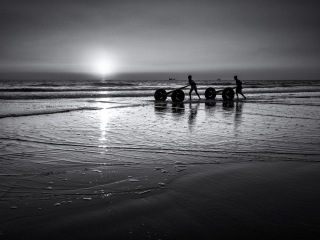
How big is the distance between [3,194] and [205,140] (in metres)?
4.46

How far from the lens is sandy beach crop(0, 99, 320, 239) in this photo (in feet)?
8.79

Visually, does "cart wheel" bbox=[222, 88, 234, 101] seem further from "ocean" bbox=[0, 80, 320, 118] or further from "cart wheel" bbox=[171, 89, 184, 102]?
"cart wheel" bbox=[171, 89, 184, 102]

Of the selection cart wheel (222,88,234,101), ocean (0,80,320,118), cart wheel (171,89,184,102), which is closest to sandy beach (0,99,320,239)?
ocean (0,80,320,118)

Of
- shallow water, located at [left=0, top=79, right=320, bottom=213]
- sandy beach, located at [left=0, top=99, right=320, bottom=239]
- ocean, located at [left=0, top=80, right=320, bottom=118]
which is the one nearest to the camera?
sandy beach, located at [left=0, top=99, right=320, bottom=239]

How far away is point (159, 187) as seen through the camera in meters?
3.73

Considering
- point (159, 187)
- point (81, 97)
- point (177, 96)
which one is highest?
point (177, 96)

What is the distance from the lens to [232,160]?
5.03m

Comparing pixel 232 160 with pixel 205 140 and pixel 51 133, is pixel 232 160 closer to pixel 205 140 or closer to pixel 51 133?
pixel 205 140

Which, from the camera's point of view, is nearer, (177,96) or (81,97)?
(177,96)

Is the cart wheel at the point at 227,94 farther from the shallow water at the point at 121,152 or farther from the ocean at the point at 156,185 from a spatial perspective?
the ocean at the point at 156,185

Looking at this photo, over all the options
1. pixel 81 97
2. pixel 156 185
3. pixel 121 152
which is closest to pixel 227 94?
pixel 81 97

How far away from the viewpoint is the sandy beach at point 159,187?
2680 mm

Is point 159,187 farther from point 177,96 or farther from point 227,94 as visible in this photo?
point 227,94

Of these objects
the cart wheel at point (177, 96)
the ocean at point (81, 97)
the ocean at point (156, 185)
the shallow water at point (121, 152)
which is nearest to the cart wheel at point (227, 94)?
the ocean at point (81, 97)
